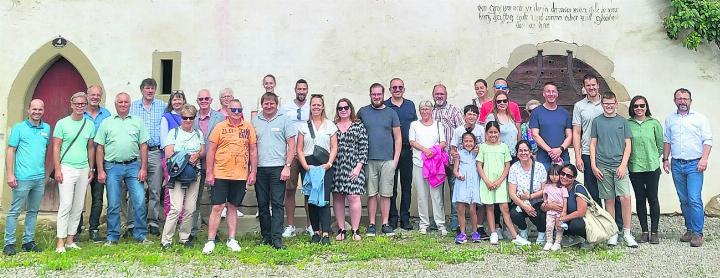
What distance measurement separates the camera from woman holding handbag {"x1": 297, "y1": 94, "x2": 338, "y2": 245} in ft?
20.1

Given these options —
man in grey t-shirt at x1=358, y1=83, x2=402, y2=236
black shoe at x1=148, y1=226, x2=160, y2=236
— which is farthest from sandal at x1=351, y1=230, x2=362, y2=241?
black shoe at x1=148, y1=226, x2=160, y2=236

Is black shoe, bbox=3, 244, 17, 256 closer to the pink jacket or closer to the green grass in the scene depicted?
the green grass

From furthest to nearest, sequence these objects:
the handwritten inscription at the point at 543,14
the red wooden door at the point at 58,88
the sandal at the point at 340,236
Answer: the red wooden door at the point at 58,88, the handwritten inscription at the point at 543,14, the sandal at the point at 340,236

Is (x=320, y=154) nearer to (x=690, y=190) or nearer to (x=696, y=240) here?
(x=690, y=190)

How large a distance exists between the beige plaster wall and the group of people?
1.61 metres

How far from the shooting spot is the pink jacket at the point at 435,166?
21.6ft

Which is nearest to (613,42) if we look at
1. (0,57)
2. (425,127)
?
(425,127)

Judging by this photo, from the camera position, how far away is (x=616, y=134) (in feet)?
19.7

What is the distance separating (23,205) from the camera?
5824mm

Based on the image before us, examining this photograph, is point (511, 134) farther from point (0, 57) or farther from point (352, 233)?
point (0, 57)

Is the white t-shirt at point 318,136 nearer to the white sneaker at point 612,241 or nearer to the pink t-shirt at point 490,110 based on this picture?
the pink t-shirt at point 490,110

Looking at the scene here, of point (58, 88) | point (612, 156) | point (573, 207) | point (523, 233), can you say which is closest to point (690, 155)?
point (612, 156)

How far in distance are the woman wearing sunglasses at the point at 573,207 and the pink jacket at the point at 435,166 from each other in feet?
3.90

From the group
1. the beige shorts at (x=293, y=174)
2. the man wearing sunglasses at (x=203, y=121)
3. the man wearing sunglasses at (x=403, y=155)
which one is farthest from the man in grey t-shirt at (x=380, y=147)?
the man wearing sunglasses at (x=203, y=121)
